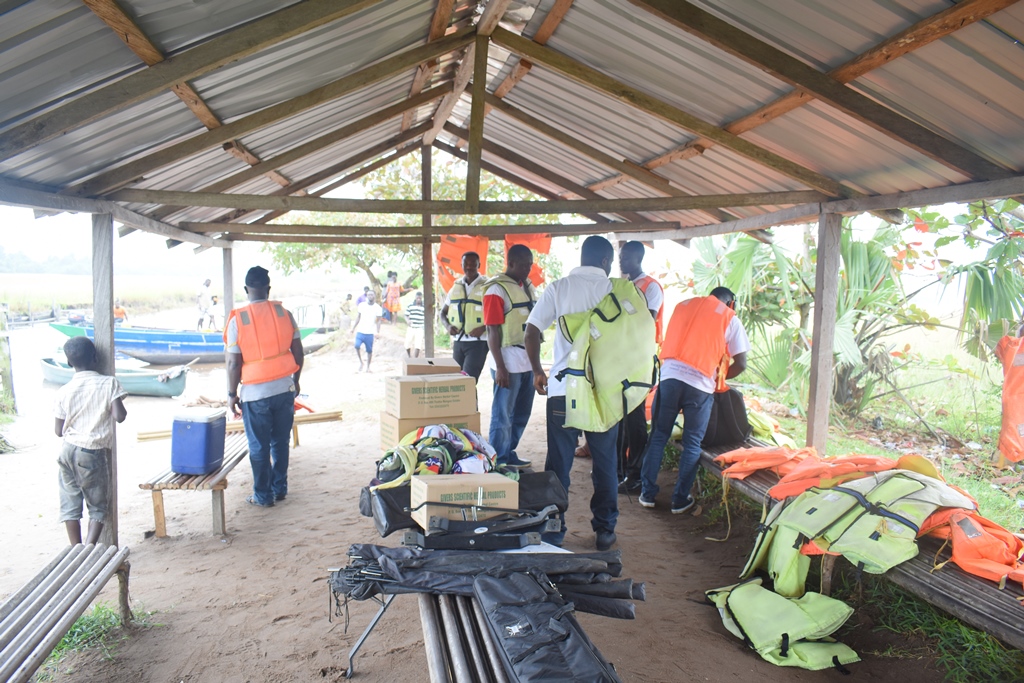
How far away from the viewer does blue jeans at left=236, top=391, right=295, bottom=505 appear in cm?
540

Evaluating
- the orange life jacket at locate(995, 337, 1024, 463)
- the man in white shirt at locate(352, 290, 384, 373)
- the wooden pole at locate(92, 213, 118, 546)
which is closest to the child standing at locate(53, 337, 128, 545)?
the wooden pole at locate(92, 213, 118, 546)

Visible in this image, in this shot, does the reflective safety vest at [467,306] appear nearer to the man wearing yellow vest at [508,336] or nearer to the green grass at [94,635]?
the man wearing yellow vest at [508,336]

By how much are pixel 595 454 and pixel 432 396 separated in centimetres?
117

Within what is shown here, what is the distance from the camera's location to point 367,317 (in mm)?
13883

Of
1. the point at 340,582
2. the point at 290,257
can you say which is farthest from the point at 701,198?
the point at 290,257

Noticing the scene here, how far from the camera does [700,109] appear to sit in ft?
16.1

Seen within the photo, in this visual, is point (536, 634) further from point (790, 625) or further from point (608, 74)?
point (608, 74)

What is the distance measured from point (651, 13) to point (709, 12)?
13.0 inches

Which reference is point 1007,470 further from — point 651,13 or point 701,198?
point 651,13

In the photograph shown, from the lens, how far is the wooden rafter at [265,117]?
14.3 ft

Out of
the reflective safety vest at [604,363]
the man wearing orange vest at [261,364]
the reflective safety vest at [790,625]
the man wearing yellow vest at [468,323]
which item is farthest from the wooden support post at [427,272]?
the reflective safety vest at [790,625]

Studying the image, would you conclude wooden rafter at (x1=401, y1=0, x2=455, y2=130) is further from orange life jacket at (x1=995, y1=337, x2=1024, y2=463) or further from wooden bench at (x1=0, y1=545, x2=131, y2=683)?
orange life jacket at (x1=995, y1=337, x2=1024, y2=463)

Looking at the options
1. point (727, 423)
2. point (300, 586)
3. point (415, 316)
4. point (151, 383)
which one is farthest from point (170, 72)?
point (415, 316)

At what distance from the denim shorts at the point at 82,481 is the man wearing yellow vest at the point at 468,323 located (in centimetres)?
336
